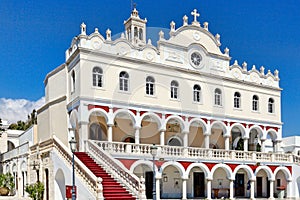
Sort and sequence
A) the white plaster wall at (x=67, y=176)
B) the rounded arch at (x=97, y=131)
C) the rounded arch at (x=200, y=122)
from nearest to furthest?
1. the white plaster wall at (x=67, y=176)
2. the rounded arch at (x=97, y=131)
3. the rounded arch at (x=200, y=122)

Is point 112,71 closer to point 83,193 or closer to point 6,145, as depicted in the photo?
point 83,193

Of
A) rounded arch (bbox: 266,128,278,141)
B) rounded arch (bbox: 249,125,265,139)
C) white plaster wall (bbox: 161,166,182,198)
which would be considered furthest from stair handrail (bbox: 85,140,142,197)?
rounded arch (bbox: 266,128,278,141)

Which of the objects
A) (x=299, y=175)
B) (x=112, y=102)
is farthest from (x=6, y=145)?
Result: (x=299, y=175)

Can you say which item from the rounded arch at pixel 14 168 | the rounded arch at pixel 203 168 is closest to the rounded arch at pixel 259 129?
the rounded arch at pixel 203 168

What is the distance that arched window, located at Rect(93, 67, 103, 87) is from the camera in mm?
20959

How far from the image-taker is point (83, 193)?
14.8m

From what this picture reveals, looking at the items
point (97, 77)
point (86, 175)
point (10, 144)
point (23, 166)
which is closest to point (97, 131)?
point (97, 77)

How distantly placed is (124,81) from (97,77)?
72.6 inches

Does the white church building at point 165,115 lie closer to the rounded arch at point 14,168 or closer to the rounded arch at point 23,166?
the rounded arch at point 23,166

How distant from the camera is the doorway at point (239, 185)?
26844 millimetres

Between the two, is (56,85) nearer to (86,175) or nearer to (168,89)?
(168,89)

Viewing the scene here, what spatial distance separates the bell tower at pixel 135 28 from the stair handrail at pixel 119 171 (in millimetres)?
10799

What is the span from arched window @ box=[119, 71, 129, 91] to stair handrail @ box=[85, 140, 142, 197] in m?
4.87

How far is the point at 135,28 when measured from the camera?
26844mm
